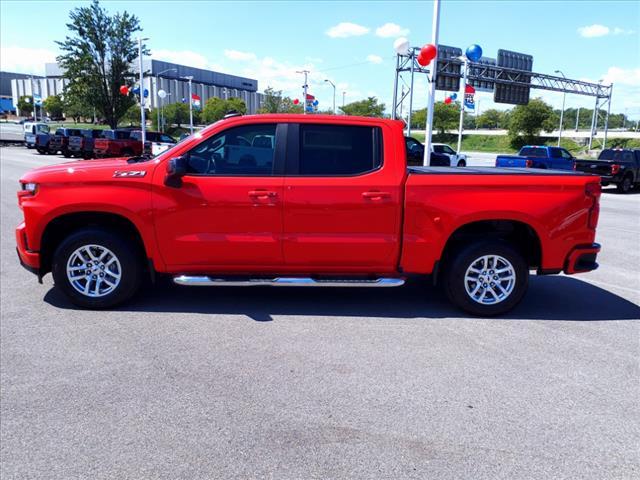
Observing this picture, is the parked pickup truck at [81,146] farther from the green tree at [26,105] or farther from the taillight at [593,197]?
the green tree at [26,105]

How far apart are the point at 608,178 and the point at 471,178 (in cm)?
1735

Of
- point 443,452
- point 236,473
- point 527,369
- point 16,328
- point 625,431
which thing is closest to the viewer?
point 236,473

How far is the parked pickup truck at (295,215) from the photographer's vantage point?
5059mm

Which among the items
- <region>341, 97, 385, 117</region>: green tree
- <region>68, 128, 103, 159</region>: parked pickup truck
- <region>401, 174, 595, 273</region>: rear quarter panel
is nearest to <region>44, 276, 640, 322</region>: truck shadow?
<region>401, 174, 595, 273</region>: rear quarter panel

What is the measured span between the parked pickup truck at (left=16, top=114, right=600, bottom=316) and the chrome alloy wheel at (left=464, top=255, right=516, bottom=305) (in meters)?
0.01

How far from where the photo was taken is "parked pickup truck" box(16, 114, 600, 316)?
506 centimetres

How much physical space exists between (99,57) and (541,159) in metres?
41.0

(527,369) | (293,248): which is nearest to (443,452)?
(527,369)

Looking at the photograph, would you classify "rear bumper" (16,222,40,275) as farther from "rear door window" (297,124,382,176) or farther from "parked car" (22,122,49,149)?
"parked car" (22,122,49,149)

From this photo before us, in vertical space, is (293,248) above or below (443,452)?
above

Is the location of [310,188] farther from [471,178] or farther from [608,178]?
[608,178]

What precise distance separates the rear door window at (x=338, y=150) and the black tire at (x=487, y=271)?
1.27 meters

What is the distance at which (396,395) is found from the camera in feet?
12.0

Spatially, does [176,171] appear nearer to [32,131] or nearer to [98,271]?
[98,271]
